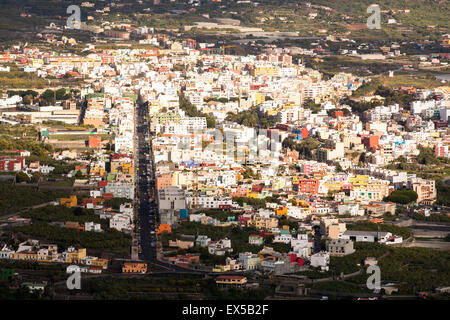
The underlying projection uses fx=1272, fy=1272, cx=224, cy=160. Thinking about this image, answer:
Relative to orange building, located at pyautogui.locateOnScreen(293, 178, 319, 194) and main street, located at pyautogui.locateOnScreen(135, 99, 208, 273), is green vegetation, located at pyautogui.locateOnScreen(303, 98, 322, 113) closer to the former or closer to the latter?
main street, located at pyautogui.locateOnScreen(135, 99, 208, 273)

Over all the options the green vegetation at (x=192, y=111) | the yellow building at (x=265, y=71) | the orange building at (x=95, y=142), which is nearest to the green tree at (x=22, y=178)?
the orange building at (x=95, y=142)

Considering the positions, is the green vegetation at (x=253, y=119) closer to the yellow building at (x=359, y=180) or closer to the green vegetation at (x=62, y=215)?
the yellow building at (x=359, y=180)

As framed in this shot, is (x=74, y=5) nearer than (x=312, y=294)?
No

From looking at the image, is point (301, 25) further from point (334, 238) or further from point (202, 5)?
point (334, 238)

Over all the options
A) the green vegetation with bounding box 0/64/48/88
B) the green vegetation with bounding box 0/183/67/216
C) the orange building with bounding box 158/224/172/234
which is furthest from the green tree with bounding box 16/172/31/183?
the green vegetation with bounding box 0/64/48/88
